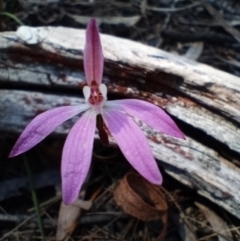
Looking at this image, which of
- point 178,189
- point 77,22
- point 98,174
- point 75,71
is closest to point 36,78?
point 75,71

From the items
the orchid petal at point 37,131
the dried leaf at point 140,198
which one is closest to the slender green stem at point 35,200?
the dried leaf at point 140,198

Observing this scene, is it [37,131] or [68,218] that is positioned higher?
[37,131]

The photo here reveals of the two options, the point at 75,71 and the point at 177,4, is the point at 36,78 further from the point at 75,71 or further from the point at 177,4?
the point at 177,4

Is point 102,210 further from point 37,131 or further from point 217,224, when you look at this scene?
point 37,131

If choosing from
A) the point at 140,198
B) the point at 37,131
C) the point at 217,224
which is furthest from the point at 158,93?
the point at 37,131

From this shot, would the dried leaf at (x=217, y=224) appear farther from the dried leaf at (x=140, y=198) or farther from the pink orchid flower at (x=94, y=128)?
the pink orchid flower at (x=94, y=128)

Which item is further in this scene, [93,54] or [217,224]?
[217,224]

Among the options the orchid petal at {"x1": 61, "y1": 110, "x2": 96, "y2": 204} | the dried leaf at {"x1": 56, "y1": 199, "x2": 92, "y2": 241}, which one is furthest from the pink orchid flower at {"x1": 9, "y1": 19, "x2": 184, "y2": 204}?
the dried leaf at {"x1": 56, "y1": 199, "x2": 92, "y2": 241}
